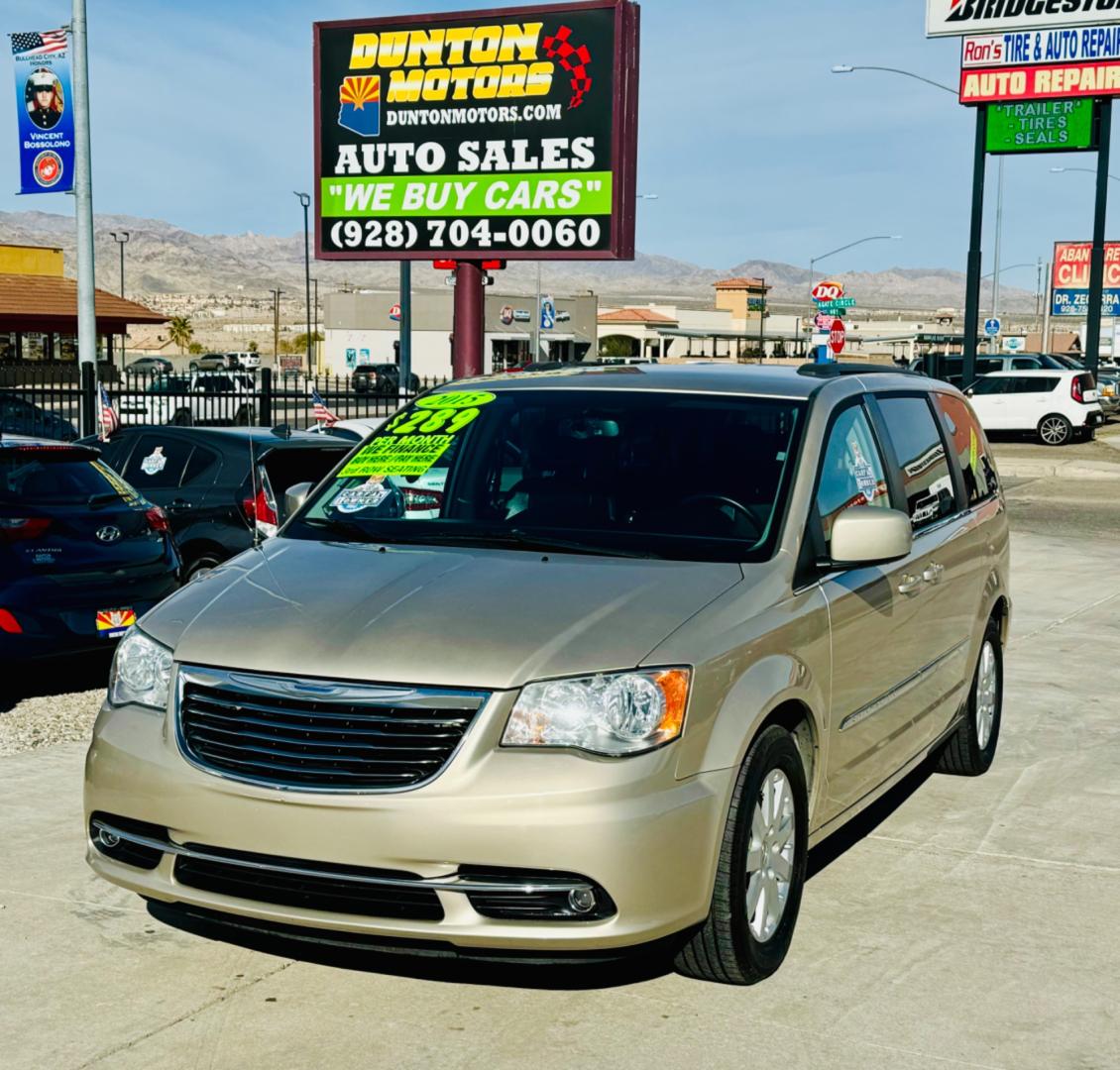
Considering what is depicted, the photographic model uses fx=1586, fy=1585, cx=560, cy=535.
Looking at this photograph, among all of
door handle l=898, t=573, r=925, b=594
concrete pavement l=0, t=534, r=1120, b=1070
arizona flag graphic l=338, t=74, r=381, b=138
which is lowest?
concrete pavement l=0, t=534, r=1120, b=1070

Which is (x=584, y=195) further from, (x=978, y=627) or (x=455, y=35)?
(x=978, y=627)

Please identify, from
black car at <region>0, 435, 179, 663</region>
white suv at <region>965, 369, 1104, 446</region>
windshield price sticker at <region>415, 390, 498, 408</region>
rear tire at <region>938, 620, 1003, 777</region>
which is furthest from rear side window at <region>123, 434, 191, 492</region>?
white suv at <region>965, 369, 1104, 446</region>

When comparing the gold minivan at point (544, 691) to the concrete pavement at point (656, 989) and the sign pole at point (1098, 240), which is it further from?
the sign pole at point (1098, 240)

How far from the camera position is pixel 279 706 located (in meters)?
4.25

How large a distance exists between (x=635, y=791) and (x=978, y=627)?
3.38m

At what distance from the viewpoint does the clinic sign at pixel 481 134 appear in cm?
1552

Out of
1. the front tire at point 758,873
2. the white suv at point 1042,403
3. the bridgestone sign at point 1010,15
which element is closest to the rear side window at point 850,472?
the front tire at point 758,873

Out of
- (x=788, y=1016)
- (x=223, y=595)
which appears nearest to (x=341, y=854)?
(x=223, y=595)

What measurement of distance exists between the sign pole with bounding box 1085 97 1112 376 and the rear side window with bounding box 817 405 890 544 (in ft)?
122

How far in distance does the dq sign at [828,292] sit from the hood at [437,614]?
99.9 feet

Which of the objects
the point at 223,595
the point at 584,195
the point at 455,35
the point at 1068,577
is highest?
the point at 455,35

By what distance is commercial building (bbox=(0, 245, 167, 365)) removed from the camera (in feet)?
186

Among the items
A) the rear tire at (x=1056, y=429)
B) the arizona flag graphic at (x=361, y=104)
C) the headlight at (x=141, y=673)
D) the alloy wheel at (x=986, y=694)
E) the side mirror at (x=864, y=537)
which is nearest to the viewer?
the headlight at (x=141, y=673)

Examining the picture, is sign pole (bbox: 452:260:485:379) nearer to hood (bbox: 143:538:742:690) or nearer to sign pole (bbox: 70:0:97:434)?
sign pole (bbox: 70:0:97:434)
